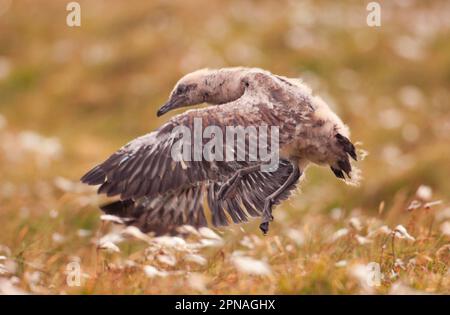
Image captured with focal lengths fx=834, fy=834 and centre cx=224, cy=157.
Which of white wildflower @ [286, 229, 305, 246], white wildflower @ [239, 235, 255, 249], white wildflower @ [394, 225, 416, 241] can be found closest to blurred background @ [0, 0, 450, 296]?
white wildflower @ [239, 235, 255, 249]

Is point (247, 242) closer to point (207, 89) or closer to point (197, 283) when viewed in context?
point (207, 89)

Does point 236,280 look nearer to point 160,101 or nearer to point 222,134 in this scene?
point 222,134

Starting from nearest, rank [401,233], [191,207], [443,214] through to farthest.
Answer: [401,233] → [191,207] → [443,214]

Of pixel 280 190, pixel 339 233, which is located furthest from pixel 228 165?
pixel 339 233

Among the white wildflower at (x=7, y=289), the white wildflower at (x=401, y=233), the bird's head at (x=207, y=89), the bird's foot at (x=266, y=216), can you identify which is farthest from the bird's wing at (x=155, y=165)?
the white wildflower at (x=401, y=233)

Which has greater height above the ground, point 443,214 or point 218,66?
point 218,66

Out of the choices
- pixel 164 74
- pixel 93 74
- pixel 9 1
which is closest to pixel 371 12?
pixel 164 74
